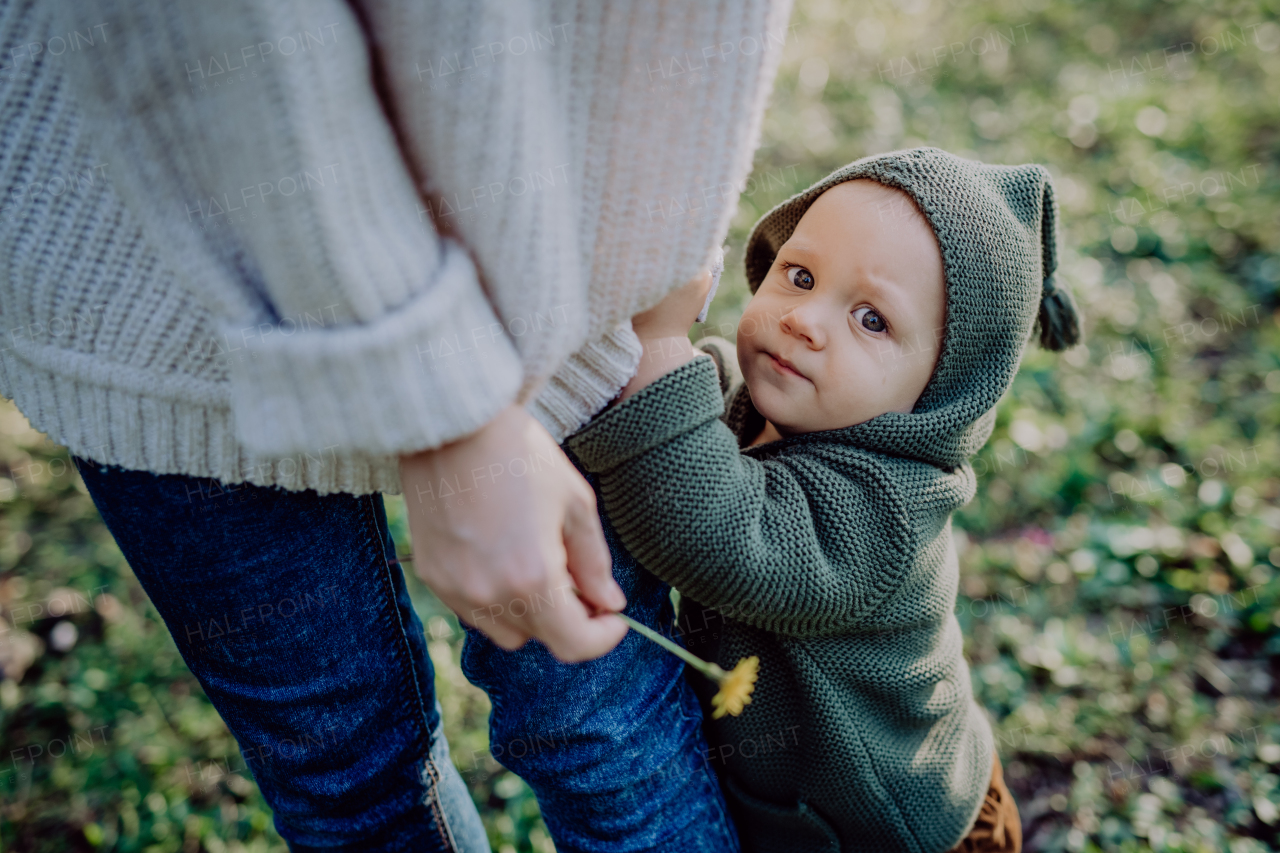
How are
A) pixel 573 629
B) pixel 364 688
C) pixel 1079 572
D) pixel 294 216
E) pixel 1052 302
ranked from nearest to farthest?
1. pixel 294 216
2. pixel 573 629
3. pixel 364 688
4. pixel 1052 302
5. pixel 1079 572

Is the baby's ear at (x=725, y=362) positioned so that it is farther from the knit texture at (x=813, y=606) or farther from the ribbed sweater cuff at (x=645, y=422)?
the ribbed sweater cuff at (x=645, y=422)

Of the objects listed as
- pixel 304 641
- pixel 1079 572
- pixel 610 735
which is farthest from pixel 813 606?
pixel 1079 572

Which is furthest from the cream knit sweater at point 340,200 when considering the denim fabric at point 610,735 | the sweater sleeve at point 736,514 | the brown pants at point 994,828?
the brown pants at point 994,828

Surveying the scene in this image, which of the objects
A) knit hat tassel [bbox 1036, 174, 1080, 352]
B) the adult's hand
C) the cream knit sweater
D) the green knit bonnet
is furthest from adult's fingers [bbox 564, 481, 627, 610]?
knit hat tassel [bbox 1036, 174, 1080, 352]

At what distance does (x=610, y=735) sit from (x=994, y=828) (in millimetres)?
957

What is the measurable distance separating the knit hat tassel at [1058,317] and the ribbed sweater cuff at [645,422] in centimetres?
87

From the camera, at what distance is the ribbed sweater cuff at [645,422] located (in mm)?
1118

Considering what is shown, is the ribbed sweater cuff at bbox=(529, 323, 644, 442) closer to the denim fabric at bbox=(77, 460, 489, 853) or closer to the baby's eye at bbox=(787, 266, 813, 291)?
the denim fabric at bbox=(77, 460, 489, 853)

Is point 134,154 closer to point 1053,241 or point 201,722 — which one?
point 1053,241

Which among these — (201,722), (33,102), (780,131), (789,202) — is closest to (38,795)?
(201,722)

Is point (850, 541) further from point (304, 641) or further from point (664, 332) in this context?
point (304, 641)

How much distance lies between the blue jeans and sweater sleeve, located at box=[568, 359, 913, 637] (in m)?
0.12

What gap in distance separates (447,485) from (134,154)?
0.42 m

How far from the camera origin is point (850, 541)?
4.16ft
